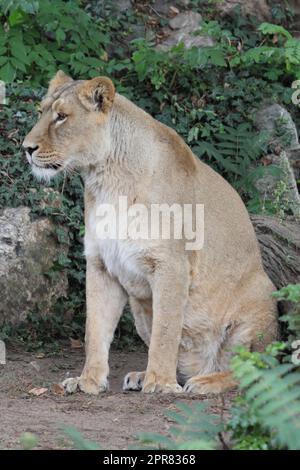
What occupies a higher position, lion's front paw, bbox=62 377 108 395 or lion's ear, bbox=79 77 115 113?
lion's ear, bbox=79 77 115 113

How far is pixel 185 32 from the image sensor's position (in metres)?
11.1

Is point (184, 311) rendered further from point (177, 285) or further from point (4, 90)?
point (4, 90)

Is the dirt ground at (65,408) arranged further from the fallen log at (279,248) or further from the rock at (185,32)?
the rock at (185,32)

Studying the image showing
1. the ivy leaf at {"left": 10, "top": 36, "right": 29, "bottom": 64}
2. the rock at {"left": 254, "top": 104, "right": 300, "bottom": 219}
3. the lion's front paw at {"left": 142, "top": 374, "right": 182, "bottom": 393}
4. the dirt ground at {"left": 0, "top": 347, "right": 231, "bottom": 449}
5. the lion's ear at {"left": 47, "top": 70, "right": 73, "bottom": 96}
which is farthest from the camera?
the rock at {"left": 254, "top": 104, "right": 300, "bottom": 219}

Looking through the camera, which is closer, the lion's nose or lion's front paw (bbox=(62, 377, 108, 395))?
lion's front paw (bbox=(62, 377, 108, 395))

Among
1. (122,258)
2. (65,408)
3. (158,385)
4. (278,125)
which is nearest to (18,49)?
(278,125)

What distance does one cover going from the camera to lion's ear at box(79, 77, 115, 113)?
6.68 m

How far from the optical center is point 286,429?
3.57 metres

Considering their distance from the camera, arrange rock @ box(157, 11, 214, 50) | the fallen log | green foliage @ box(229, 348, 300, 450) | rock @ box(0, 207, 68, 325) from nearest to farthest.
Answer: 1. green foliage @ box(229, 348, 300, 450)
2. the fallen log
3. rock @ box(0, 207, 68, 325)
4. rock @ box(157, 11, 214, 50)

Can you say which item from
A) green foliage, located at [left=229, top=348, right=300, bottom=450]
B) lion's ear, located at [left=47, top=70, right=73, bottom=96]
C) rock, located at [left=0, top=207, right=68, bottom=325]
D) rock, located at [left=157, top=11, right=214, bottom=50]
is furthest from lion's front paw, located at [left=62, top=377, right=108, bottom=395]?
rock, located at [left=157, top=11, right=214, bottom=50]

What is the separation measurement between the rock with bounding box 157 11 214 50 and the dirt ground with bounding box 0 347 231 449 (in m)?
4.38

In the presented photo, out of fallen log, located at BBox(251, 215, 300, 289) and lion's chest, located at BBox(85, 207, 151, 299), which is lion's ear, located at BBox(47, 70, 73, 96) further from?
fallen log, located at BBox(251, 215, 300, 289)

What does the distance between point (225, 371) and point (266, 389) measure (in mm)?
2974

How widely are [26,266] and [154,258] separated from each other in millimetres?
1840
